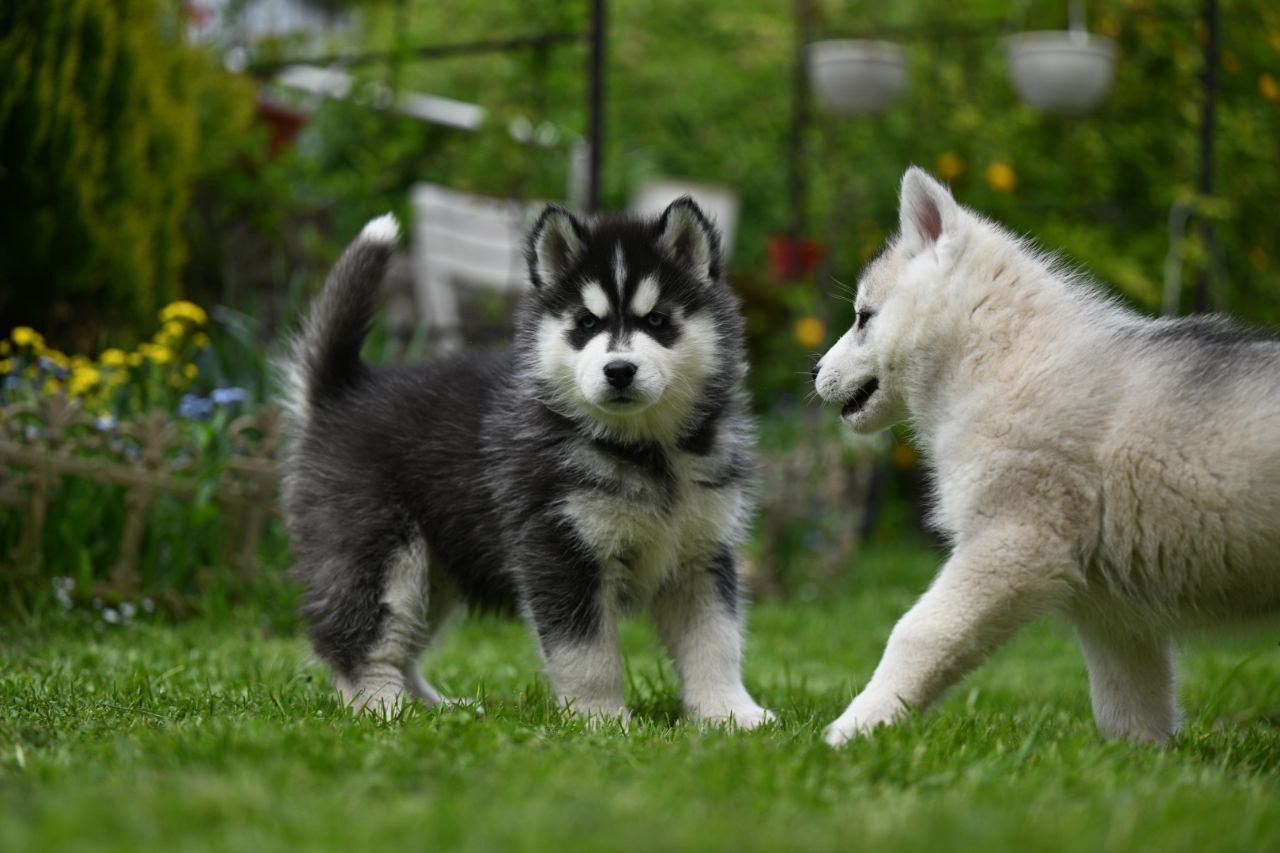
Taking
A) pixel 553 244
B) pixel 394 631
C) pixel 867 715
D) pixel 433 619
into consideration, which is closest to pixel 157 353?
pixel 433 619

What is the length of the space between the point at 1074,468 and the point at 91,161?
5.48m

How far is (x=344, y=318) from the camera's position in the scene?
4590mm

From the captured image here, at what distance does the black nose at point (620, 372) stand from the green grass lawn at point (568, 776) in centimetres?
92

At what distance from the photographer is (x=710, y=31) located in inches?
601

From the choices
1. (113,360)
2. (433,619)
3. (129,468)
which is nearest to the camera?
(433,619)

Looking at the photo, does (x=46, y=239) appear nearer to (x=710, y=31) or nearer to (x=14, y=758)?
(x=14, y=758)

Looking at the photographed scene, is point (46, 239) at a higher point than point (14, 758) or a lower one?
higher

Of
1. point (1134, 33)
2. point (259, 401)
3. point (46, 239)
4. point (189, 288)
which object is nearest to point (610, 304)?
point (259, 401)

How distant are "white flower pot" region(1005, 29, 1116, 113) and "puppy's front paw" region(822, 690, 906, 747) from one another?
6.77 metres

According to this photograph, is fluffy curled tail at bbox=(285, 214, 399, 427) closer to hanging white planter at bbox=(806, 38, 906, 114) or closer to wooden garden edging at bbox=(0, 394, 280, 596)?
wooden garden edging at bbox=(0, 394, 280, 596)

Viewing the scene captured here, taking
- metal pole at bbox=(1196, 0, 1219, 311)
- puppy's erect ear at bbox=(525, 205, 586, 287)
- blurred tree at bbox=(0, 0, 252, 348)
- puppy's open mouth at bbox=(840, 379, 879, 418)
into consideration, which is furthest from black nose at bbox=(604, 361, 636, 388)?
metal pole at bbox=(1196, 0, 1219, 311)

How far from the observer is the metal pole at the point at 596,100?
6828 millimetres

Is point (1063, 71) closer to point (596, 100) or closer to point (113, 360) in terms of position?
point (596, 100)

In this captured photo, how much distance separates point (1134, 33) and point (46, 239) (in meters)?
7.86
